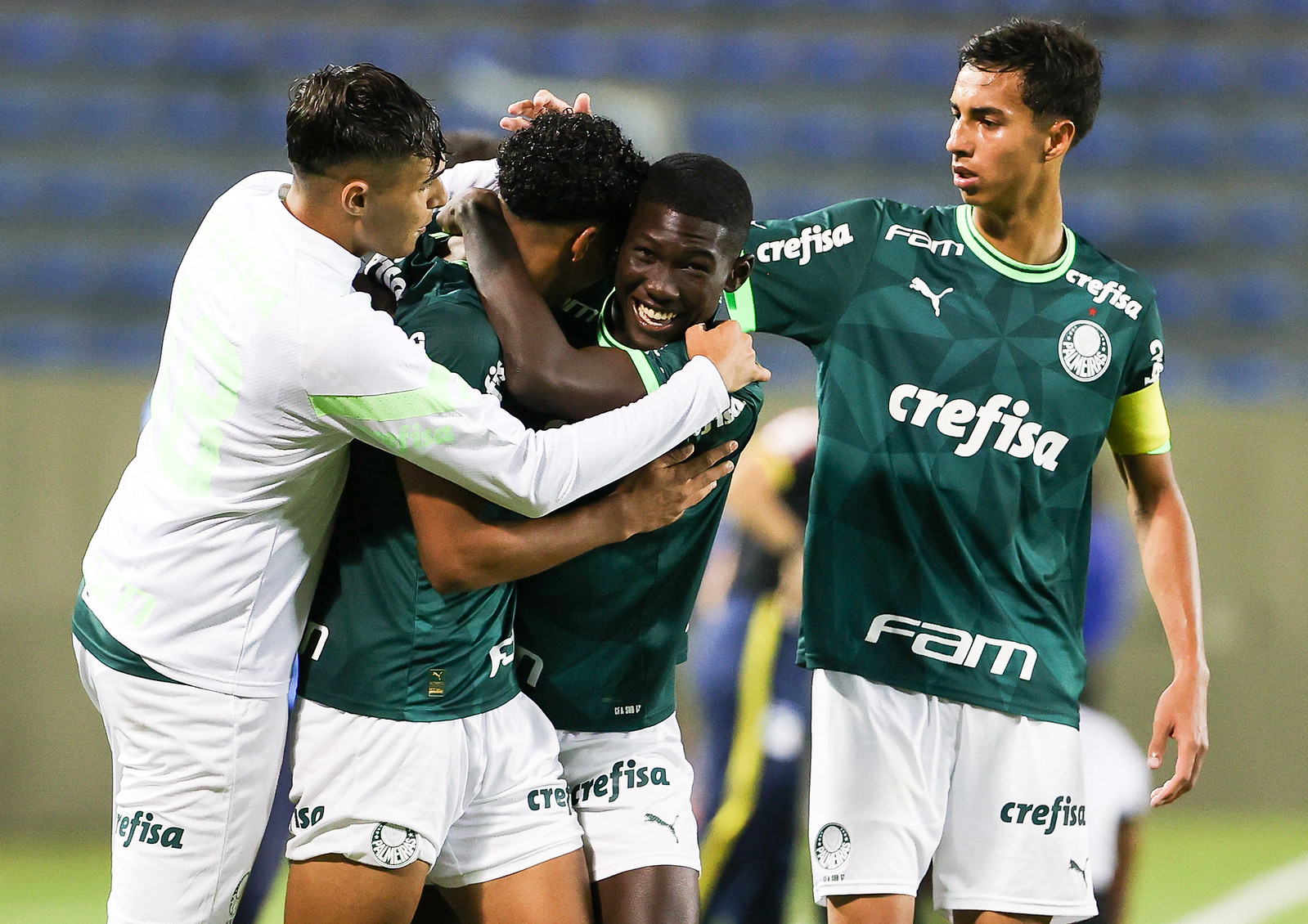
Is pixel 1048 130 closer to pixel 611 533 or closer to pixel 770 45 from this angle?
pixel 611 533


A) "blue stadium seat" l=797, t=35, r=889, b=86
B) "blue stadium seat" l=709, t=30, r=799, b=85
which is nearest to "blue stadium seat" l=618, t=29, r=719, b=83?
"blue stadium seat" l=709, t=30, r=799, b=85

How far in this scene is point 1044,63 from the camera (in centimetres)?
286

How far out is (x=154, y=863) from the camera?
2242mm

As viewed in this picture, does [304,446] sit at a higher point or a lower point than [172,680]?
higher

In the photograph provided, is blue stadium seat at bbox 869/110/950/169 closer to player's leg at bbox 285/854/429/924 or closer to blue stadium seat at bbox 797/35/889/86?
blue stadium seat at bbox 797/35/889/86

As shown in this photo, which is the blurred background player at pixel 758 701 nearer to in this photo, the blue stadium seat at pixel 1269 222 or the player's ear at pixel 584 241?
the player's ear at pixel 584 241

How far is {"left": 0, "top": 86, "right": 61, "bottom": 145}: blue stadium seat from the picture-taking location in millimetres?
8203

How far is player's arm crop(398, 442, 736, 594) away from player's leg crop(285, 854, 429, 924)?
1.43 ft

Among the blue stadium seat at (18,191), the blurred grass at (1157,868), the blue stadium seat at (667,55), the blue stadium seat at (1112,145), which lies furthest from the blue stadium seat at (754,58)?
the blurred grass at (1157,868)

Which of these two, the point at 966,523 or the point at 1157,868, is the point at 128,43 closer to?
the point at 1157,868

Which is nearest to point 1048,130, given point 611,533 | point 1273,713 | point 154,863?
point 611,533

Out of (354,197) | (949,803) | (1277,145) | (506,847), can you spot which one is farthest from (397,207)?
(1277,145)

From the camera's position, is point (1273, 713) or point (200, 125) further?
point (200, 125)

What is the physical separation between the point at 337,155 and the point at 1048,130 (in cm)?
139
